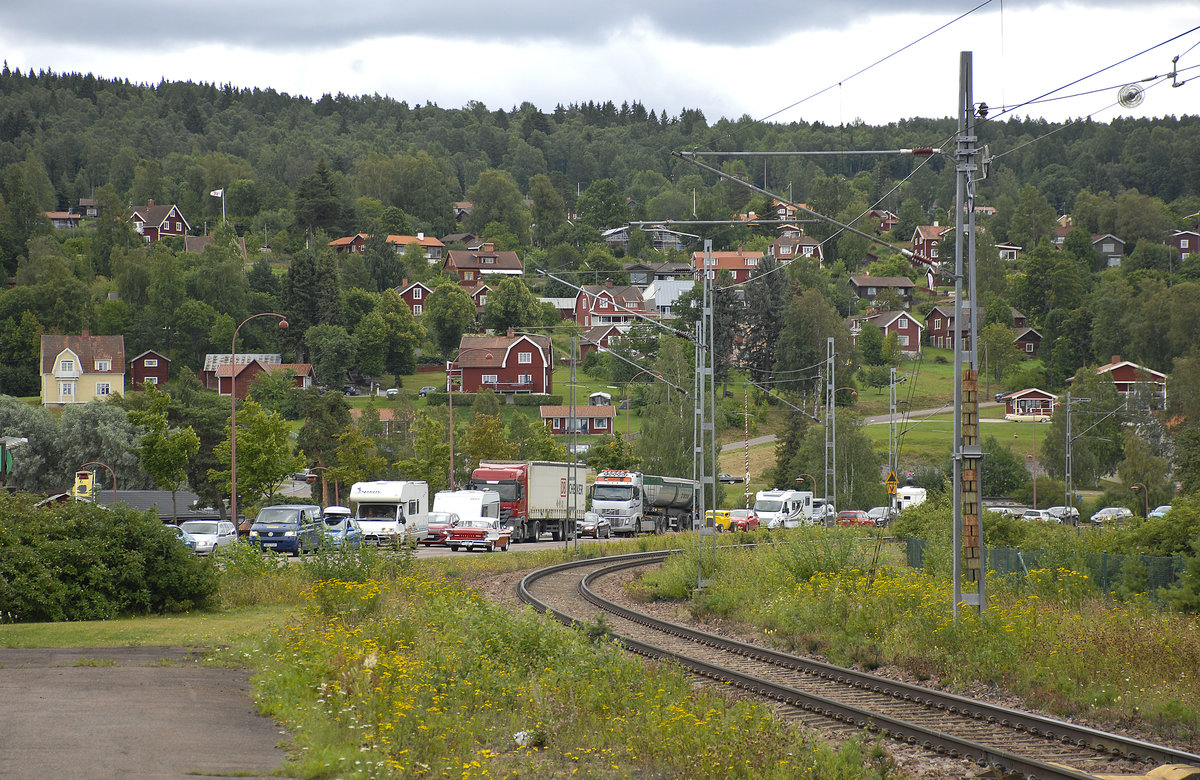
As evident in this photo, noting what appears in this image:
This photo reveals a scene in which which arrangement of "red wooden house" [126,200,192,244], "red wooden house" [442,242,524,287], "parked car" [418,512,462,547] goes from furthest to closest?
"red wooden house" [126,200,192,244] < "red wooden house" [442,242,524,287] < "parked car" [418,512,462,547]

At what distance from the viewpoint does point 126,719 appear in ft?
38.0

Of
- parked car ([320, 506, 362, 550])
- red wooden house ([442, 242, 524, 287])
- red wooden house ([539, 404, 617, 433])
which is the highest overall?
red wooden house ([442, 242, 524, 287])

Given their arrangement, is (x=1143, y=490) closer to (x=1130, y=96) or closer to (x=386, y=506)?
(x=386, y=506)

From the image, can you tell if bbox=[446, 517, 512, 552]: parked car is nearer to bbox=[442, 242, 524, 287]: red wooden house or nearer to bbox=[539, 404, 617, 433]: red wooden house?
bbox=[539, 404, 617, 433]: red wooden house

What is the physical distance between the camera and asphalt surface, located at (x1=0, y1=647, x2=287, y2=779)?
9.85 metres

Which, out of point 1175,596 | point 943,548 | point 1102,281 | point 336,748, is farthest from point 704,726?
point 1102,281

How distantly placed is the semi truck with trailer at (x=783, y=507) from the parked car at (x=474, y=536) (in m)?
Result: 18.6

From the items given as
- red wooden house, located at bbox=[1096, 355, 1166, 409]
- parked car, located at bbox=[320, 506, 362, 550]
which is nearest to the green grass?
parked car, located at bbox=[320, 506, 362, 550]

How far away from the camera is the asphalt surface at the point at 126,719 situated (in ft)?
32.3

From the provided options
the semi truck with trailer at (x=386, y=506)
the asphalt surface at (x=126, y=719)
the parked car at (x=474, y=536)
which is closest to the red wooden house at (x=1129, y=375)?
the parked car at (x=474, y=536)

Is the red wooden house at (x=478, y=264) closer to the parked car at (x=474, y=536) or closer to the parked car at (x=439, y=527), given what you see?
the parked car at (x=439, y=527)

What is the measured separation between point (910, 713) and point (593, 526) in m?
42.8

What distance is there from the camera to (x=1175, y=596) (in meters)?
19.1

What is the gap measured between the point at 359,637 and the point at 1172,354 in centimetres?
12600
